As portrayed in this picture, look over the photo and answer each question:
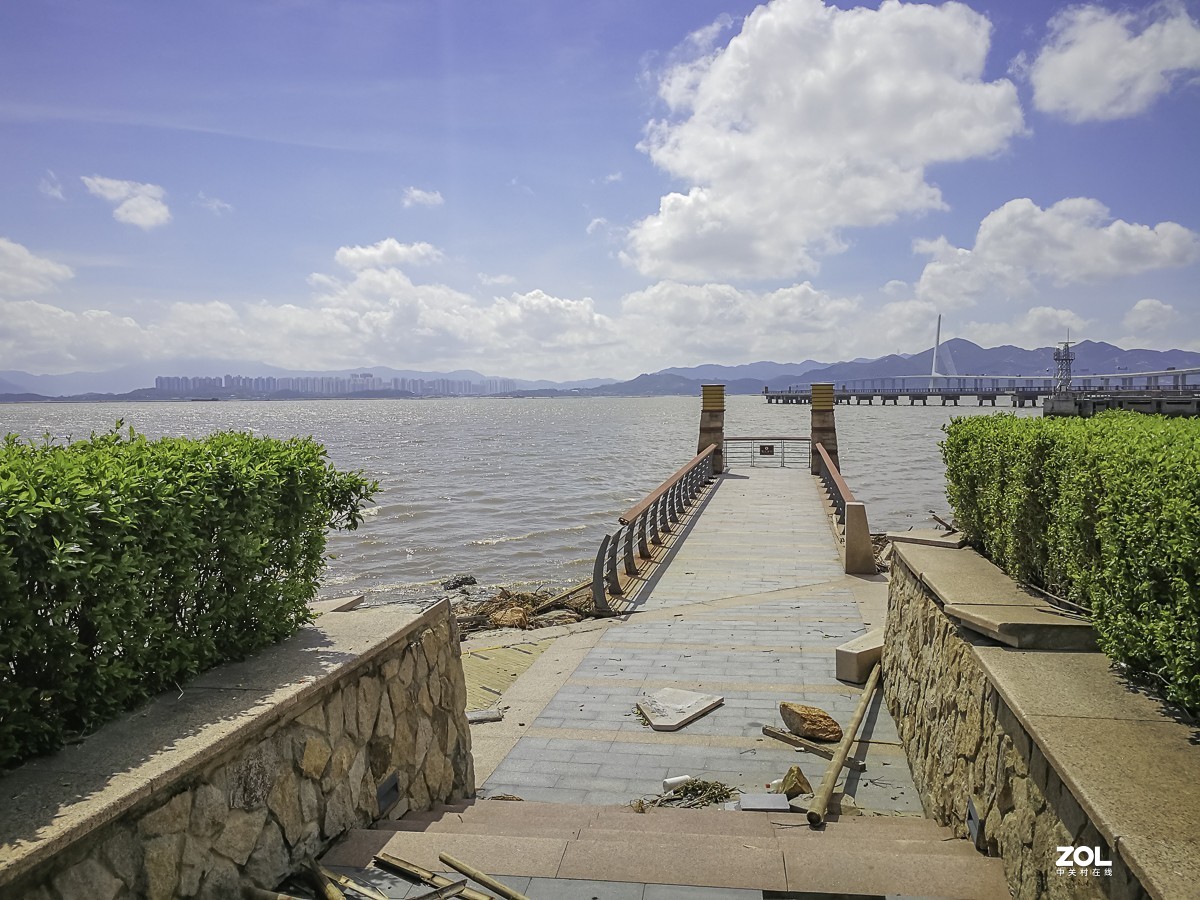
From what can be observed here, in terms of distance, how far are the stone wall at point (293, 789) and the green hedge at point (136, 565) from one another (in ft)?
1.62

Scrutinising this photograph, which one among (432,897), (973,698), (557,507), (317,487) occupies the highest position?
(317,487)

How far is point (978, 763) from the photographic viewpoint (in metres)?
3.73

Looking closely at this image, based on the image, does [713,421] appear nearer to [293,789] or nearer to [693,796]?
[693,796]

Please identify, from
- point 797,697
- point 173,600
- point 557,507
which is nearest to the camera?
point 173,600

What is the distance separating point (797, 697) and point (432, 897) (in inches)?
179

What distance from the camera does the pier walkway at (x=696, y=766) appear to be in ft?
10.7

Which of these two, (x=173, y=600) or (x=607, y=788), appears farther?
(x=607, y=788)

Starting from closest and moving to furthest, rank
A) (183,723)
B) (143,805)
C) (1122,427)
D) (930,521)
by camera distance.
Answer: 1. (143,805)
2. (183,723)
3. (1122,427)
4. (930,521)

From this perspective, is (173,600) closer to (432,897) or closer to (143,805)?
(143,805)

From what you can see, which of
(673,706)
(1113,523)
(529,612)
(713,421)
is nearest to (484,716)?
(673,706)

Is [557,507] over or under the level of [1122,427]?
under

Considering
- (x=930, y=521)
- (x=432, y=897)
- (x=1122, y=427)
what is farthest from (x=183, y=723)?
(x=930, y=521)

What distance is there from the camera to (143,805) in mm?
2695
